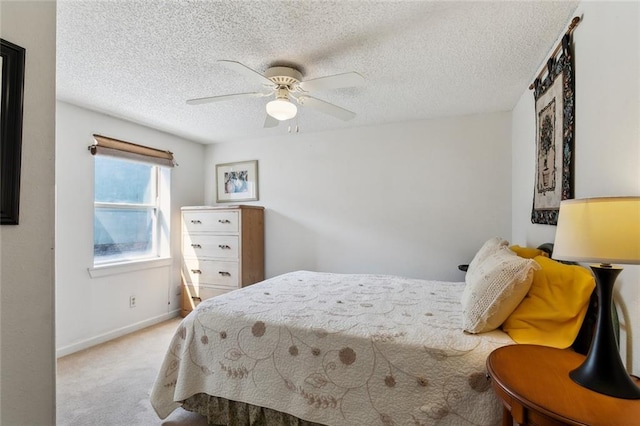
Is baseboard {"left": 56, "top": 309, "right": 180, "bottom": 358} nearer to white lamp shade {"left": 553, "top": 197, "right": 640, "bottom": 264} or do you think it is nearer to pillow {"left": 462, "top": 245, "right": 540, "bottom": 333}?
pillow {"left": 462, "top": 245, "right": 540, "bottom": 333}

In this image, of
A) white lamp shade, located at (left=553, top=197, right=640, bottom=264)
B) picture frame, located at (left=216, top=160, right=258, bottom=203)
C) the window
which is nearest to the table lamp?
white lamp shade, located at (left=553, top=197, right=640, bottom=264)

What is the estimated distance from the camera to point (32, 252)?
979 mm

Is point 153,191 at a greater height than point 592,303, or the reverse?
point 153,191

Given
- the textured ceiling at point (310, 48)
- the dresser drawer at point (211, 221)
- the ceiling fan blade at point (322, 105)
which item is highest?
the textured ceiling at point (310, 48)

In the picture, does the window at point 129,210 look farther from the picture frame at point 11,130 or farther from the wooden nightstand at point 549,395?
the wooden nightstand at point 549,395

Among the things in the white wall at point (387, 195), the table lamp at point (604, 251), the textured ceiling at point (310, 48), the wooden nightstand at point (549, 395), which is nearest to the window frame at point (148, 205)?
the textured ceiling at point (310, 48)

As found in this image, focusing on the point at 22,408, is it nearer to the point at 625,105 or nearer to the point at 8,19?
the point at 8,19

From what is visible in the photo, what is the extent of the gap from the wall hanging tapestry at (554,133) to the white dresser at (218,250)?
9.53ft

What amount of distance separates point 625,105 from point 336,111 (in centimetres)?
162

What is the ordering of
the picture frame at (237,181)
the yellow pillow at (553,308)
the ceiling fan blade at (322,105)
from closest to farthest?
the yellow pillow at (553,308), the ceiling fan blade at (322,105), the picture frame at (237,181)

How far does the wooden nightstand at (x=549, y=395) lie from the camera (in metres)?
0.89

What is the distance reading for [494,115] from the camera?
3.21 meters

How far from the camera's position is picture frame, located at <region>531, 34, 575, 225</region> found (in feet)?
5.52

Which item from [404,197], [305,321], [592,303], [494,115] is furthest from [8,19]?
Answer: [494,115]
